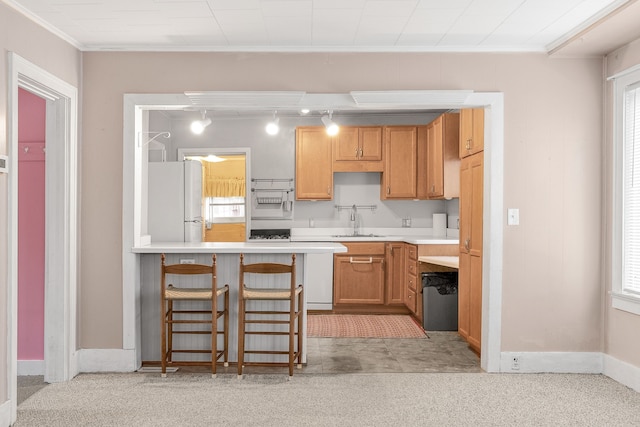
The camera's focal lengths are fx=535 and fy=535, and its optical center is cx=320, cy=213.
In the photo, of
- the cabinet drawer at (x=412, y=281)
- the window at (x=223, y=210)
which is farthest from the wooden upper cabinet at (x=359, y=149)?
the window at (x=223, y=210)

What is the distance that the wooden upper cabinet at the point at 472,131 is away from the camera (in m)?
4.42

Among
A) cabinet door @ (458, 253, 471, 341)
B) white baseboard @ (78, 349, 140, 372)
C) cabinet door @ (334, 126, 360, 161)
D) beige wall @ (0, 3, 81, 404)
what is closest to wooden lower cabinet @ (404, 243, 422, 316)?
cabinet door @ (458, 253, 471, 341)

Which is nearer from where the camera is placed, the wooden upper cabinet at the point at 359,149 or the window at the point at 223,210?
the wooden upper cabinet at the point at 359,149

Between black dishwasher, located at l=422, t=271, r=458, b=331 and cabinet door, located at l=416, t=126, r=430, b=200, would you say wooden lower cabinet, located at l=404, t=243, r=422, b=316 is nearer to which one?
black dishwasher, located at l=422, t=271, r=458, b=331

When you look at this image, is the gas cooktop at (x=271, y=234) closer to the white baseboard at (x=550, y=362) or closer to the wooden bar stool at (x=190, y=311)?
the wooden bar stool at (x=190, y=311)

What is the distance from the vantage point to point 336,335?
530 centimetres

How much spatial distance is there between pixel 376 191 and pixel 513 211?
317 centimetres

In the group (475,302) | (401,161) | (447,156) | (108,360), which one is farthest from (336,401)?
(401,161)

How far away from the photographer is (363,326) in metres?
5.74

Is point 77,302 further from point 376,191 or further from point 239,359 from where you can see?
point 376,191

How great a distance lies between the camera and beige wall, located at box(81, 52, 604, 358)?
4.07 m

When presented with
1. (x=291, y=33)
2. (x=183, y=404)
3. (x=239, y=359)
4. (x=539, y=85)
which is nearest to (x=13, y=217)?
(x=183, y=404)

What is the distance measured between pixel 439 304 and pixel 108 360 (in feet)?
10.5

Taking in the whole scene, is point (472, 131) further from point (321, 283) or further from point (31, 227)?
point (31, 227)
